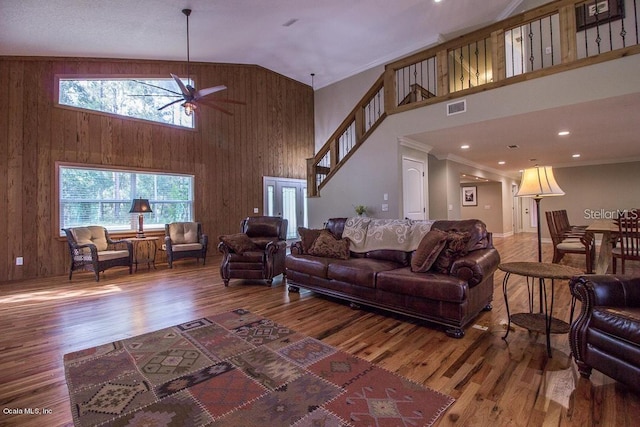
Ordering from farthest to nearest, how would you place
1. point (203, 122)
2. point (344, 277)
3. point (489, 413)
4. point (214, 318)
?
point (203, 122) → point (344, 277) → point (214, 318) → point (489, 413)

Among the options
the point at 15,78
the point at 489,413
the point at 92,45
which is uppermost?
the point at 92,45

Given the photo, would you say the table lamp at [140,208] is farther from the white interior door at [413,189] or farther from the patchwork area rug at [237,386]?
the white interior door at [413,189]

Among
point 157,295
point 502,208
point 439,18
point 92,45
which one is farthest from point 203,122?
point 502,208

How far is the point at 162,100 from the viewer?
6398 millimetres

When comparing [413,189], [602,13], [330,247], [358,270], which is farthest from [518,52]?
[358,270]

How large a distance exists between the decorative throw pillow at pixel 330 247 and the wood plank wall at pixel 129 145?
12.9 ft

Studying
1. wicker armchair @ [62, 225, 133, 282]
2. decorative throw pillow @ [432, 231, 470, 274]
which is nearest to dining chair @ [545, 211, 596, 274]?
decorative throw pillow @ [432, 231, 470, 274]

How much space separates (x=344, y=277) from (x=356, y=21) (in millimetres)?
5294

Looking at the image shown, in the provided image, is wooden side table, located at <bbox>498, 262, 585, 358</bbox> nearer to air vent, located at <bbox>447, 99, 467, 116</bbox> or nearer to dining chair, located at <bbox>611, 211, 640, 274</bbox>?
dining chair, located at <bbox>611, 211, 640, 274</bbox>

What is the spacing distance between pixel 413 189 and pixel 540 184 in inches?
115

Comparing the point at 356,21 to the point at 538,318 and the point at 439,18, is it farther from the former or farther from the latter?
the point at 538,318

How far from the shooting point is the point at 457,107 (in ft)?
14.6

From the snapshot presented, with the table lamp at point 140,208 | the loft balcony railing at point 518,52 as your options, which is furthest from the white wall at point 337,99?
the table lamp at point 140,208

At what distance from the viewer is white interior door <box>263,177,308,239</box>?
815 cm
